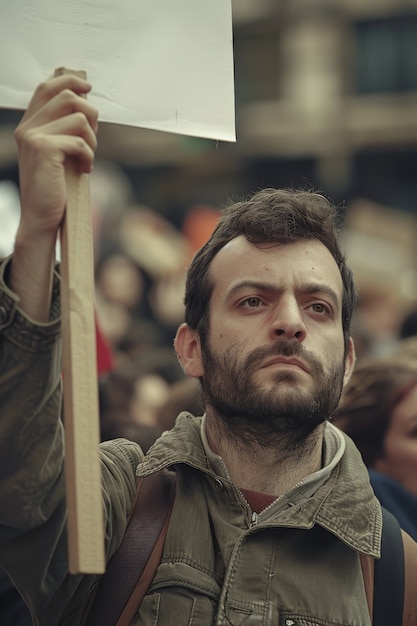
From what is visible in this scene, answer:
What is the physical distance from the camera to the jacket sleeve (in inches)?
91.0

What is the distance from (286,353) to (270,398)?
0.11 m

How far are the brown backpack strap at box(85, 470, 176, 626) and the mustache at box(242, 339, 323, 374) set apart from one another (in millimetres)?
366

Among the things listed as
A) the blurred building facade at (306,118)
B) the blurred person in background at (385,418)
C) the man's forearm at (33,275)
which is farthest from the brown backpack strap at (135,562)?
the blurred building facade at (306,118)

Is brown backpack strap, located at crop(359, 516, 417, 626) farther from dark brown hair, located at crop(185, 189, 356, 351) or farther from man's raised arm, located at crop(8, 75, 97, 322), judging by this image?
man's raised arm, located at crop(8, 75, 97, 322)

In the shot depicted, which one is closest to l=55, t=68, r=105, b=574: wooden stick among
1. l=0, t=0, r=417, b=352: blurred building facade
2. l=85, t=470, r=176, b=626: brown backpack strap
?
l=85, t=470, r=176, b=626: brown backpack strap

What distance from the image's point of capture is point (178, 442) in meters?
2.75

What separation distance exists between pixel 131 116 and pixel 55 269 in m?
0.39

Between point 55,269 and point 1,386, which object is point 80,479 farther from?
point 55,269

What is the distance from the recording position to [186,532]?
8.41 ft

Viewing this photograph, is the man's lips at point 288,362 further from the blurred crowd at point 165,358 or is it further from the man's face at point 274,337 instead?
the blurred crowd at point 165,358

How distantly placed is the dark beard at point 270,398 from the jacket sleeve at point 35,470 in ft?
1.27

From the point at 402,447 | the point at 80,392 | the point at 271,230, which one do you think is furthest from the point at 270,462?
the point at 402,447

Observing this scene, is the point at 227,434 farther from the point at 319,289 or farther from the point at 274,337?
the point at 319,289

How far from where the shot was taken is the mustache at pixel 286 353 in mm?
2611
